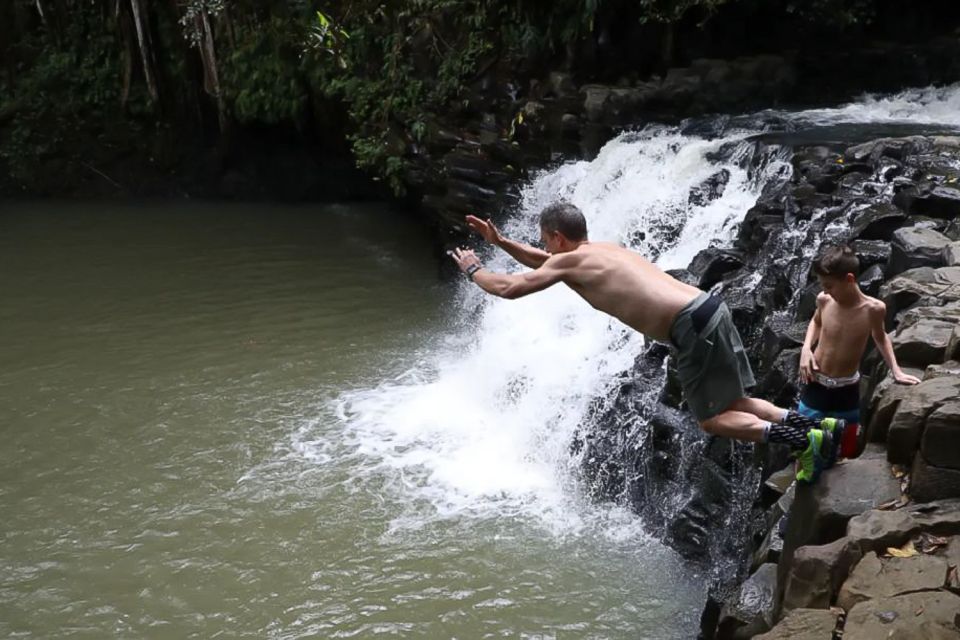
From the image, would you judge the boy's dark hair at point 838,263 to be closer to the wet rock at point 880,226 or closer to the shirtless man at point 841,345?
the shirtless man at point 841,345

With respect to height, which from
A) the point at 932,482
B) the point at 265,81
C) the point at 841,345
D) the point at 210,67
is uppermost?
the point at 210,67

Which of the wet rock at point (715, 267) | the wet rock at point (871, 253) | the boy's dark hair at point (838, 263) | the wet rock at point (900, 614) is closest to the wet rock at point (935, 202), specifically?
the wet rock at point (871, 253)

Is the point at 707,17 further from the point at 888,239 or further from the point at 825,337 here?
the point at 825,337

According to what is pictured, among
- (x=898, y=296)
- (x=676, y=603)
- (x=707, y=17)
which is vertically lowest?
(x=676, y=603)

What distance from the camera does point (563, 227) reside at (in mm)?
4551

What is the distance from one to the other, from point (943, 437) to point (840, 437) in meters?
0.45

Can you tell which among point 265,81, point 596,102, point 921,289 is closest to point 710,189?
point 596,102

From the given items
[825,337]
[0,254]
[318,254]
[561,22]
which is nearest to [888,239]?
[825,337]

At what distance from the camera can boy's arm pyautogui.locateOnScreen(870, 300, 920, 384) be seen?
14.1ft

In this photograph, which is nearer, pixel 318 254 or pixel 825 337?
pixel 825 337

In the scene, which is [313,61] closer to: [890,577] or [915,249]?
[915,249]

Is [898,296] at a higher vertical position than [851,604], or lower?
higher

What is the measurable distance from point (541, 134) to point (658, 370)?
16.7ft

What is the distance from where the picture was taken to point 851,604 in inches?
137
